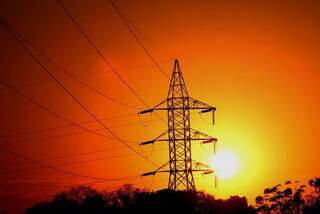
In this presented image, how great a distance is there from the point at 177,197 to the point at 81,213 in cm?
1839

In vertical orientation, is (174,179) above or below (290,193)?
below

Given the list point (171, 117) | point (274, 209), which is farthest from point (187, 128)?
point (274, 209)

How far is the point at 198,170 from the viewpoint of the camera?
218ft

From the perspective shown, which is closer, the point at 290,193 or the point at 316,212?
the point at 316,212

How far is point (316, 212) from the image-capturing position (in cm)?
11775

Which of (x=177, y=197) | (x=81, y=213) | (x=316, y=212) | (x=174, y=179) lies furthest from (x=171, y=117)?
(x=316, y=212)

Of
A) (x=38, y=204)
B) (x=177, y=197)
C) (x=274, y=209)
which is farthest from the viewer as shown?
(x=274, y=209)

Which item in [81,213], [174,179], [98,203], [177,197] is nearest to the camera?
[174,179]

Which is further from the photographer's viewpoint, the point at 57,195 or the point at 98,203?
the point at 57,195

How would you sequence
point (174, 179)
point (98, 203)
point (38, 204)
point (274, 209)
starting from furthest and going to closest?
point (274, 209) → point (38, 204) → point (98, 203) → point (174, 179)

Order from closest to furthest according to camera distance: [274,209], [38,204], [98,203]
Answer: [98,203], [38,204], [274,209]

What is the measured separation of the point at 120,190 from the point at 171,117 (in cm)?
6102

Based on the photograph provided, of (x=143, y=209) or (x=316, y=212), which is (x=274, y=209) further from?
(x=143, y=209)

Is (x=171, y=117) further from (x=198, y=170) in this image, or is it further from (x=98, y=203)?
(x=98, y=203)
